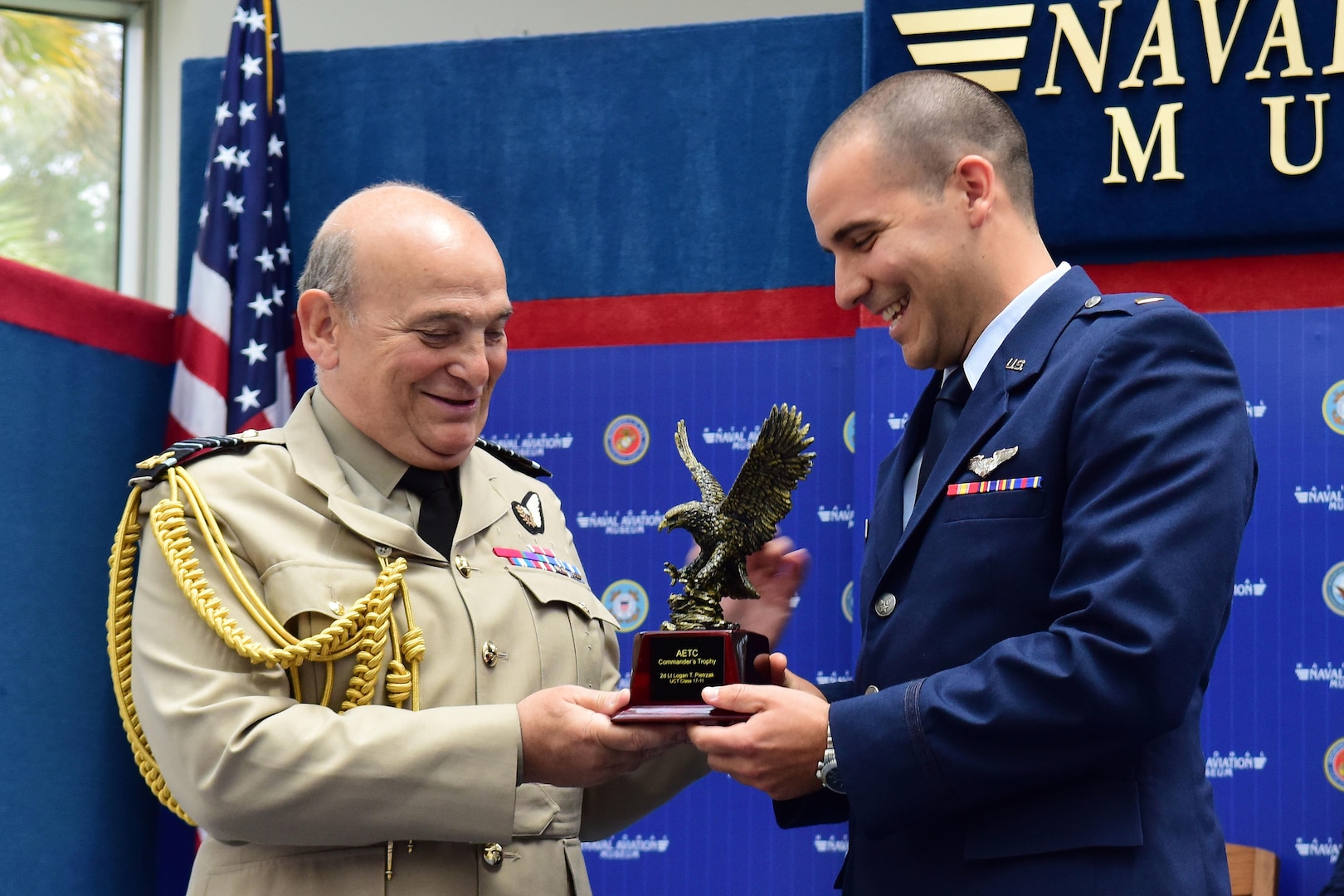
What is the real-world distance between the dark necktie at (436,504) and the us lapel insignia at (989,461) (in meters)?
0.77

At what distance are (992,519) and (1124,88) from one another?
2408 mm


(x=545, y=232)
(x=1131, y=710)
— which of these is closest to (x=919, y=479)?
(x=1131, y=710)

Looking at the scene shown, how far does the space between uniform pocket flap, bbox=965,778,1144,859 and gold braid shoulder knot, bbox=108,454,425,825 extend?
30.1 inches

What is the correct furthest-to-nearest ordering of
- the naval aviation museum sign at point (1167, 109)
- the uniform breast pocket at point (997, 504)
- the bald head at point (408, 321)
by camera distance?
the naval aviation museum sign at point (1167, 109) → the bald head at point (408, 321) → the uniform breast pocket at point (997, 504)

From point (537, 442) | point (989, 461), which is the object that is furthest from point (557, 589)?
point (537, 442)

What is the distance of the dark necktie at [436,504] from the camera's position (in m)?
1.99

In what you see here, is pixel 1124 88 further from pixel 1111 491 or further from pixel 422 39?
pixel 422 39

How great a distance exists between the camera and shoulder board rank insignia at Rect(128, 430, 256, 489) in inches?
73.2

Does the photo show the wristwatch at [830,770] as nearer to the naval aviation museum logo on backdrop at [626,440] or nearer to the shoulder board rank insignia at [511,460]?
the shoulder board rank insignia at [511,460]

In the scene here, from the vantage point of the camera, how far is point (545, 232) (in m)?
4.14

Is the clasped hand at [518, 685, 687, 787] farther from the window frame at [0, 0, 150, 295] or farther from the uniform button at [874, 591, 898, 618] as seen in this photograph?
the window frame at [0, 0, 150, 295]

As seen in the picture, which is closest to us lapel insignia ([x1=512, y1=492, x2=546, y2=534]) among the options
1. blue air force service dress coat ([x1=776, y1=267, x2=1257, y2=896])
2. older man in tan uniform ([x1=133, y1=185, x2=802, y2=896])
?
older man in tan uniform ([x1=133, y1=185, x2=802, y2=896])

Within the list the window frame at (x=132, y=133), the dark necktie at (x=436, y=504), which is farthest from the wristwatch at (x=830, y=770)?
the window frame at (x=132, y=133)

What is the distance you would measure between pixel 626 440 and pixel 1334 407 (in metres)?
1.92
